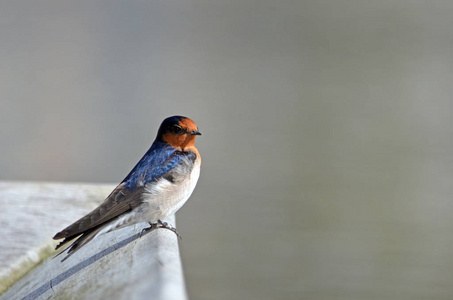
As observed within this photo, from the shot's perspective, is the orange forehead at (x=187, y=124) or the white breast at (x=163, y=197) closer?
the white breast at (x=163, y=197)

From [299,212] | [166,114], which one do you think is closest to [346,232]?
[299,212]

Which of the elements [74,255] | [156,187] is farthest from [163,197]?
[74,255]

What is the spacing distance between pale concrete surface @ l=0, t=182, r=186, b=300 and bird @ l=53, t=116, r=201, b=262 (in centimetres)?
5

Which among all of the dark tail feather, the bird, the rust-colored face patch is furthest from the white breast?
the dark tail feather

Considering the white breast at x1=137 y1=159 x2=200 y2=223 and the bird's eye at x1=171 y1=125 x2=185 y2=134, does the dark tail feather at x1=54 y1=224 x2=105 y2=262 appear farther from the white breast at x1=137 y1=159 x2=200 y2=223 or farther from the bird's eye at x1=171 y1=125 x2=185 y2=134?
the bird's eye at x1=171 y1=125 x2=185 y2=134

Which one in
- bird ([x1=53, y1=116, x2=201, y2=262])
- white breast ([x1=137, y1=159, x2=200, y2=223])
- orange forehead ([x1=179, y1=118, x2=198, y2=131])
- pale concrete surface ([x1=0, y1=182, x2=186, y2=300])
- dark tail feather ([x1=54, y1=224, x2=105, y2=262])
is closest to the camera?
pale concrete surface ([x1=0, y1=182, x2=186, y2=300])

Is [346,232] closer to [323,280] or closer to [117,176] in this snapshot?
[323,280]

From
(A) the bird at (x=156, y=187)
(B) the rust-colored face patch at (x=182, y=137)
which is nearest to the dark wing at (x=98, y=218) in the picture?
(A) the bird at (x=156, y=187)

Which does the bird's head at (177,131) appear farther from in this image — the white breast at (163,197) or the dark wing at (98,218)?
the dark wing at (98,218)

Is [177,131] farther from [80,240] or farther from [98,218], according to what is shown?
[80,240]

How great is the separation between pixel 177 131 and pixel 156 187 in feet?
0.95

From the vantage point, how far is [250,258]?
543 cm

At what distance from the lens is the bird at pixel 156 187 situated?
6.35 ft

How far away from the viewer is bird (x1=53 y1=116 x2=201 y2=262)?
1937mm
